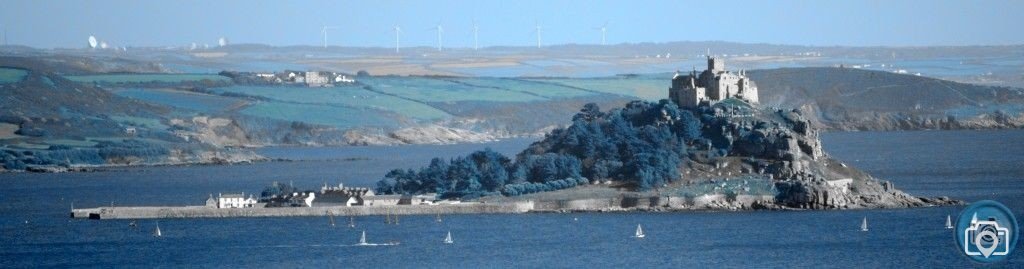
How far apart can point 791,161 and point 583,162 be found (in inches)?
326

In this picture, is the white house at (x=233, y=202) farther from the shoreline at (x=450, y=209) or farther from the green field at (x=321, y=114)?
the green field at (x=321, y=114)

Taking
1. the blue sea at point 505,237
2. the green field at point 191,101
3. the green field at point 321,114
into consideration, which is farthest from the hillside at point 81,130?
the blue sea at point 505,237

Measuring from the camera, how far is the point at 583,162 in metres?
104

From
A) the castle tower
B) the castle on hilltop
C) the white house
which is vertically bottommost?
the white house

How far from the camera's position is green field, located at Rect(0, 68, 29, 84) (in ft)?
611

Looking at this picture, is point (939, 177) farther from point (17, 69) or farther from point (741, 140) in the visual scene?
point (17, 69)

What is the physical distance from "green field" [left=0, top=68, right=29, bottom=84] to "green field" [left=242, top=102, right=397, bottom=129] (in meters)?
15.8

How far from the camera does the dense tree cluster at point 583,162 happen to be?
100438mm

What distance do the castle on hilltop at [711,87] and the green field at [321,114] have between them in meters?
82.0

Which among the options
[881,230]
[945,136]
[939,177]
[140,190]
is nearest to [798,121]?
[939,177]

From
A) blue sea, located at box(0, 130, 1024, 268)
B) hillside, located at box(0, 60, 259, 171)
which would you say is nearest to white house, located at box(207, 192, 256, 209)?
blue sea, located at box(0, 130, 1024, 268)

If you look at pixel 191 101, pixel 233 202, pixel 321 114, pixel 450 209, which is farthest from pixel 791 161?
pixel 191 101

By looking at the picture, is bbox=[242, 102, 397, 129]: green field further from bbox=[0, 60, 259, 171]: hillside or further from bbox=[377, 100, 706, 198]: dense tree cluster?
bbox=[377, 100, 706, 198]: dense tree cluster

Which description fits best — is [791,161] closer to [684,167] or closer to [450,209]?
[684,167]
